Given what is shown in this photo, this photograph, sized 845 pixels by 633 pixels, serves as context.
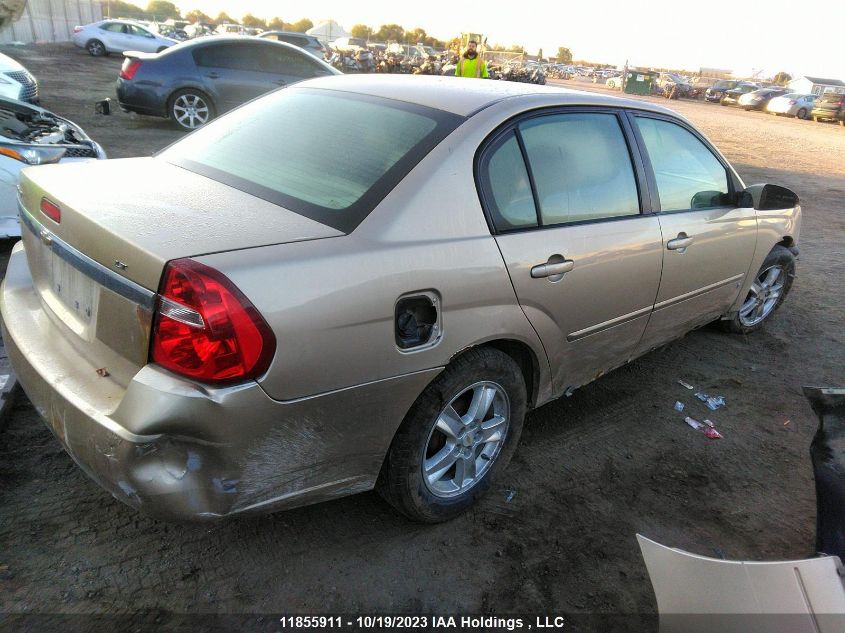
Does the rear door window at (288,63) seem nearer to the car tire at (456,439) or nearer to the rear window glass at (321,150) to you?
the rear window glass at (321,150)

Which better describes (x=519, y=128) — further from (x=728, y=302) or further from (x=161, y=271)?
(x=728, y=302)

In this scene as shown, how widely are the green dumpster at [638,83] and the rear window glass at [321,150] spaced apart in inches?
1662

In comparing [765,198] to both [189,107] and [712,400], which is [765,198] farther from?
[189,107]

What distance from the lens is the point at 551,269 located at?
2533mm

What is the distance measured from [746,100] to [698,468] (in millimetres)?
40166

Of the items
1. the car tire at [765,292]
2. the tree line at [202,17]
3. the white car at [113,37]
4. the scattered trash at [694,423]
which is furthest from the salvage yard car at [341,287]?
the tree line at [202,17]

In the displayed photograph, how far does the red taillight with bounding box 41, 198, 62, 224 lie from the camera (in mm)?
2111

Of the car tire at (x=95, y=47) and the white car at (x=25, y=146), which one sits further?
the car tire at (x=95, y=47)

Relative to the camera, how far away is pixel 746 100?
36438 millimetres

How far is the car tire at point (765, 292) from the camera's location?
15.0 ft

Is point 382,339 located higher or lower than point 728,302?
higher

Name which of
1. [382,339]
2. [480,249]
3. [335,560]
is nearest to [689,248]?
[480,249]

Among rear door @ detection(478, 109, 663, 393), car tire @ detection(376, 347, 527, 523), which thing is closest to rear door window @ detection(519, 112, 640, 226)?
rear door @ detection(478, 109, 663, 393)

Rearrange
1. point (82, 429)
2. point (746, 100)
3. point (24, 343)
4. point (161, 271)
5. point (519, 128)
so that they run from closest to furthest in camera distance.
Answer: point (161, 271) → point (82, 429) → point (24, 343) → point (519, 128) → point (746, 100)
